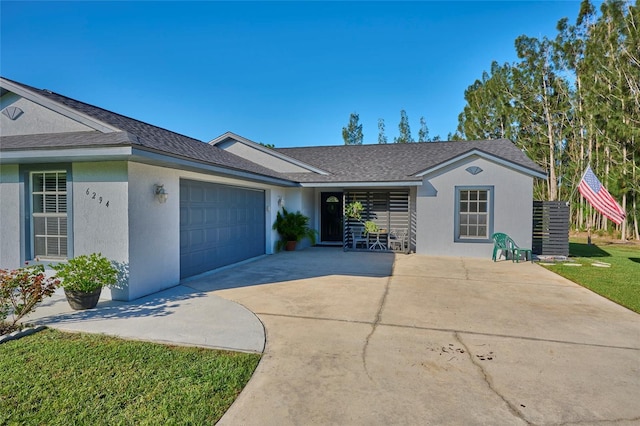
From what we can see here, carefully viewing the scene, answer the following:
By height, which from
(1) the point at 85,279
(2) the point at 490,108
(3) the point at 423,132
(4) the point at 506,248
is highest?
(3) the point at 423,132

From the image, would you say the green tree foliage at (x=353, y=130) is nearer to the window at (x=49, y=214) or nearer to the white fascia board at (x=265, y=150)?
the white fascia board at (x=265, y=150)

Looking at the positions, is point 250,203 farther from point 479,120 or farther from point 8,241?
point 479,120

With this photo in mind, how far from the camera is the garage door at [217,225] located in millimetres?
7805

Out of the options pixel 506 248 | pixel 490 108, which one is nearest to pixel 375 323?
pixel 506 248

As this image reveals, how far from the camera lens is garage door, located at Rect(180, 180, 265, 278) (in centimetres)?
780

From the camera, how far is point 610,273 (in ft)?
28.4

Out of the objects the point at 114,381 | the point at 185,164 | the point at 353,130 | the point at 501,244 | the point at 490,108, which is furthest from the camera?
the point at 353,130

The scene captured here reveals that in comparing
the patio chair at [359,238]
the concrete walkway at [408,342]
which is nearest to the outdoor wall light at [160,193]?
the concrete walkway at [408,342]

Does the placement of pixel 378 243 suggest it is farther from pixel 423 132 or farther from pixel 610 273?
pixel 423 132

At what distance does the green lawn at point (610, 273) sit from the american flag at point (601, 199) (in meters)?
1.42

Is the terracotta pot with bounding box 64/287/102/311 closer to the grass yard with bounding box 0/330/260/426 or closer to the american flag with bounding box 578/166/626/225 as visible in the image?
the grass yard with bounding box 0/330/260/426

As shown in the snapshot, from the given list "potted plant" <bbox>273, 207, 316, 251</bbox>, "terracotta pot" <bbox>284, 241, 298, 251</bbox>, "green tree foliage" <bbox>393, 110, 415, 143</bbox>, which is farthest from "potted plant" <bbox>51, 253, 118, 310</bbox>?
"green tree foliage" <bbox>393, 110, 415, 143</bbox>

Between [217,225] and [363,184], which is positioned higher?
[363,184]

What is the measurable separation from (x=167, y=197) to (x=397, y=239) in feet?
29.7
